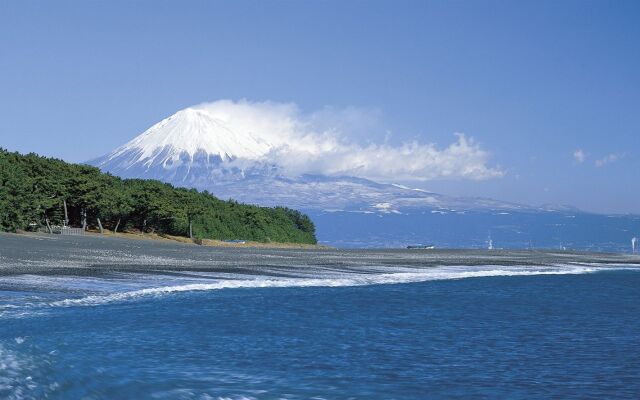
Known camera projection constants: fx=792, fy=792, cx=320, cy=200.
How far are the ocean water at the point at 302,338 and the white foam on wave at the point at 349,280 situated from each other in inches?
7.3

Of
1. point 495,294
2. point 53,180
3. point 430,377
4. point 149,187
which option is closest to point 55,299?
point 430,377

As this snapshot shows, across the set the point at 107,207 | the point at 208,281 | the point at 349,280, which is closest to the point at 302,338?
the point at 208,281

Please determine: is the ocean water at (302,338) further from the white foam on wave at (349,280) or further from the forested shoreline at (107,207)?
the forested shoreline at (107,207)

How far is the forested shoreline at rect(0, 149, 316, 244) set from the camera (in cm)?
6931

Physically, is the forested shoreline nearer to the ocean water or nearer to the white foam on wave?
the ocean water

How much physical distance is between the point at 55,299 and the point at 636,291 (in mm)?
24552

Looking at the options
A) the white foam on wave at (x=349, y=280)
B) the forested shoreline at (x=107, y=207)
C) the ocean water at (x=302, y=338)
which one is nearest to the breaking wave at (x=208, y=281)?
the white foam on wave at (x=349, y=280)

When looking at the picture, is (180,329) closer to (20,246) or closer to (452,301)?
(452,301)

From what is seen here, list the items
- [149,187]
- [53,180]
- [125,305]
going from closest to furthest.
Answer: [125,305], [53,180], [149,187]

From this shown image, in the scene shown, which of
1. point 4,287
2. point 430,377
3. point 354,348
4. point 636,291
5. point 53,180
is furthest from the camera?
point 53,180

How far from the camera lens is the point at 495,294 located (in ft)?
103

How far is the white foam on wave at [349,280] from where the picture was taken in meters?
25.3

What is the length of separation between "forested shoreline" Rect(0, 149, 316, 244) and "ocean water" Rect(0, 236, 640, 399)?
3588cm

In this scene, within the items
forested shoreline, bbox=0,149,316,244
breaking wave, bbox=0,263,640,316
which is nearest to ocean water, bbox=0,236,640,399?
breaking wave, bbox=0,263,640,316
